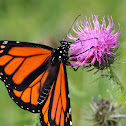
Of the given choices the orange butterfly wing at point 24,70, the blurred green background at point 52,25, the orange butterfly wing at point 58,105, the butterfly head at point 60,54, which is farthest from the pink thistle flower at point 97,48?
the blurred green background at point 52,25

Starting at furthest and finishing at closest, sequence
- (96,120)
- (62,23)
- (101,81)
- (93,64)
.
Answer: (62,23) < (101,81) < (96,120) < (93,64)

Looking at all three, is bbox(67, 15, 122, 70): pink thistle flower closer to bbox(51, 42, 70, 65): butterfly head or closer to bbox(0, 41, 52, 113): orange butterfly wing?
bbox(51, 42, 70, 65): butterfly head

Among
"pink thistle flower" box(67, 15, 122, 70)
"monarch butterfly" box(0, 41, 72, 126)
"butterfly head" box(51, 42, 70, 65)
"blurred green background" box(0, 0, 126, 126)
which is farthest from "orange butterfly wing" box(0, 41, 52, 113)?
"blurred green background" box(0, 0, 126, 126)

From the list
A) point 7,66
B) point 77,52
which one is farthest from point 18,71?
point 77,52

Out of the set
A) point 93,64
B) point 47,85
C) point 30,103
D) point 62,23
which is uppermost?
point 62,23

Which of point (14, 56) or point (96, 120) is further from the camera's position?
point (96, 120)

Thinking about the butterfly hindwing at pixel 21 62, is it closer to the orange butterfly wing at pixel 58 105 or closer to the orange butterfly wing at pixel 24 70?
the orange butterfly wing at pixel 24 70

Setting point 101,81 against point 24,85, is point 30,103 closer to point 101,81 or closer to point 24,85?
point 24,85
